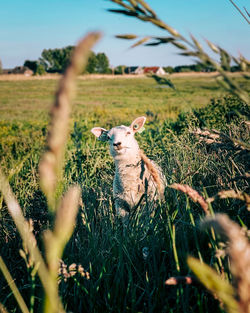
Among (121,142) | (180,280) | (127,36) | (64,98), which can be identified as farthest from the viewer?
(121,142)

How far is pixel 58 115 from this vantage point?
0.30 m

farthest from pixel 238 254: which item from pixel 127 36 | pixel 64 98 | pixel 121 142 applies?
pixel 121 142

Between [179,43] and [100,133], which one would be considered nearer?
[179,43]

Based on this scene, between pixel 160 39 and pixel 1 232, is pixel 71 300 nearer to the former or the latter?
pixel 160 39

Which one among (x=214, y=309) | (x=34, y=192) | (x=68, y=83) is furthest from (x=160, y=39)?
(x=34, y=192)

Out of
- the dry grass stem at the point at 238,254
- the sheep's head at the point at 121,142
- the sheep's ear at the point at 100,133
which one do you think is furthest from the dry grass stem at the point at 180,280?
the sheep's ear at the point at 100,133

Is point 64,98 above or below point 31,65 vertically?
below

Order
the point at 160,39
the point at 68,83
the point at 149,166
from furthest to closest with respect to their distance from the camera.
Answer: the point at 149,166, the point at 160,39, the point at 68,83

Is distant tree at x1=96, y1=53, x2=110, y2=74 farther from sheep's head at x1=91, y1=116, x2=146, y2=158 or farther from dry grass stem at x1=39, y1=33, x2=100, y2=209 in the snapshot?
dry grass stem at x1=39, y1=33, x2=100, y2=209

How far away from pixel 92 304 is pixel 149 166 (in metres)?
0.78

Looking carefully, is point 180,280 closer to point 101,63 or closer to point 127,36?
point 127,36

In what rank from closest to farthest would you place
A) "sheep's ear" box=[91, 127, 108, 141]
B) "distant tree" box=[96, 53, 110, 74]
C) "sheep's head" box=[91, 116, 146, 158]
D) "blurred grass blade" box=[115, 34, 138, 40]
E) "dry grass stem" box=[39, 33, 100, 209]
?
"dry grass stem" box=[39, 33, 100, 209]
"blurred grass blade" box=[115, 34, 138, 40]
"sheep's head" box=[91, 116, 146, 158]
"sheep's ear" box=[91, 127, 108, 141]
"distant tree" box=[96, 53, 110, 74]

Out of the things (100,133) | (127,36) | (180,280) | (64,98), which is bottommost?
A: (180,280)

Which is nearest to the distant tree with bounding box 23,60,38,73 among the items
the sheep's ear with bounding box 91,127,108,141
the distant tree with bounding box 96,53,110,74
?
the distant tree with bounding box 96,53,110,74
